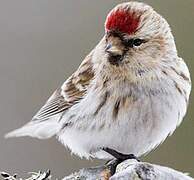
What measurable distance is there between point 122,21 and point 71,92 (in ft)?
1.94

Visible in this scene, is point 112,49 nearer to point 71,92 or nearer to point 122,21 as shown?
point 122,21

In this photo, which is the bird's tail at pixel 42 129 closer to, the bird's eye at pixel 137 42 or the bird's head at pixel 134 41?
the bird's head at pixel 134 41

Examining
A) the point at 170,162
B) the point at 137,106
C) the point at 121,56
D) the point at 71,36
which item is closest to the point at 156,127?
the point at 137,106

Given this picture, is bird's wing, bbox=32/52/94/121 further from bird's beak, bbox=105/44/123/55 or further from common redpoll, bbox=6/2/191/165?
bird's beak, bbox=105/44/123/55

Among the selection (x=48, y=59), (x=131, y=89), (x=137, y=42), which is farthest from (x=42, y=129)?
(x=48, y=59)

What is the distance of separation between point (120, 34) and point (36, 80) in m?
2.35

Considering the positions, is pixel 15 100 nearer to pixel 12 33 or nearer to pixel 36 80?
pixel 36 80

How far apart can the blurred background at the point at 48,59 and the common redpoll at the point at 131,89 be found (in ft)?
4.51

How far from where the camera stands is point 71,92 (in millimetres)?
3621

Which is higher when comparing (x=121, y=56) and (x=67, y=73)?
(x=121, y=56)

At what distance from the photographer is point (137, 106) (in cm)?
328

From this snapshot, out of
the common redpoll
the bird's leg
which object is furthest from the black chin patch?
the bird's leg

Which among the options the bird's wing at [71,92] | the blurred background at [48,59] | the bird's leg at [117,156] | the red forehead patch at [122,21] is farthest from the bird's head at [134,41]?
the blurred background at [48,59]

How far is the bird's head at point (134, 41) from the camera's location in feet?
10.4
